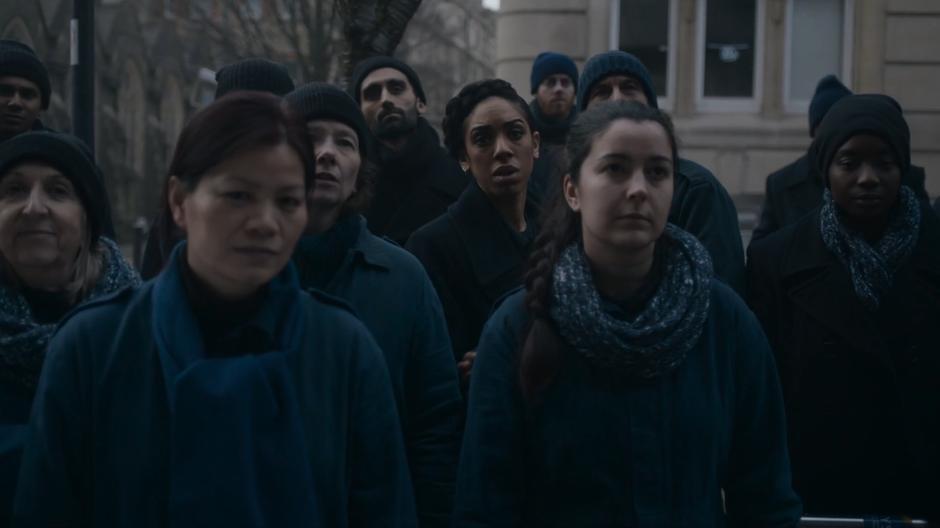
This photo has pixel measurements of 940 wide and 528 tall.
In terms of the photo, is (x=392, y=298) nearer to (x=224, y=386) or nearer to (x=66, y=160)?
(x=66, y=160)

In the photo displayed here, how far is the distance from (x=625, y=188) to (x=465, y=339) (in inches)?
57.6

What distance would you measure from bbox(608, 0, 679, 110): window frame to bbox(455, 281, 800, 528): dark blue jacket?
10020mm

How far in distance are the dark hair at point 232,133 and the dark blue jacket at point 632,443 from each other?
0.87 metres

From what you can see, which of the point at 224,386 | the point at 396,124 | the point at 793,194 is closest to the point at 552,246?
the point at 224,386

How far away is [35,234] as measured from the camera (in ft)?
12.5

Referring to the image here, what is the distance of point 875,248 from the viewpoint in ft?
16.6

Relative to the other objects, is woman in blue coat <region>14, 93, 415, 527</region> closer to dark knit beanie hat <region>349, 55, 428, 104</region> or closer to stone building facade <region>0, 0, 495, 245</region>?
dark knit beanie hat <region>349, 55, 428, 104</region>

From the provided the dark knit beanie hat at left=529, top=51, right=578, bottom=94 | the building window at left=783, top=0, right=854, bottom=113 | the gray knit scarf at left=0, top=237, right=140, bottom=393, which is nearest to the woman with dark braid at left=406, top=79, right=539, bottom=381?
the gray knit scarf at left=0, top=237, right=140, bottom=393

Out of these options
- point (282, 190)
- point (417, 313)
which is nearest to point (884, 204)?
point (417, 313)

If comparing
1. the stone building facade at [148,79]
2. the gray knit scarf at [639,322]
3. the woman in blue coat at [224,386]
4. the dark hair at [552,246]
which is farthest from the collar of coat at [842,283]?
the stone building facade at [148,79]

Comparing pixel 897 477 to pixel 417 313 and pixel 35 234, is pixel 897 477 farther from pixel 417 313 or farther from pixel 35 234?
pixel 35 234

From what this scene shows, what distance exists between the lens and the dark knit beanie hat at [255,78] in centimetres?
506

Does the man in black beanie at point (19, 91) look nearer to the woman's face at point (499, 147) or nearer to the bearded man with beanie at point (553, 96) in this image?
the woman's face at point (499, 147)

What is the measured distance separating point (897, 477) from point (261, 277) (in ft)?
9.57
